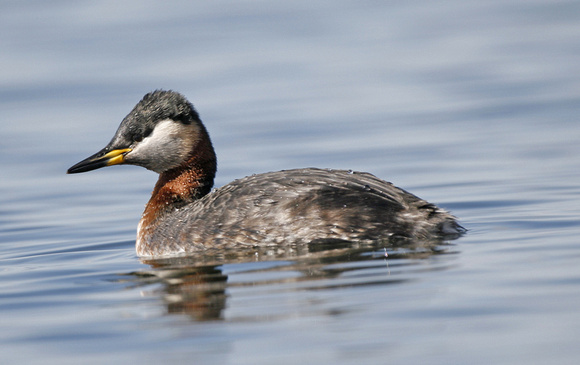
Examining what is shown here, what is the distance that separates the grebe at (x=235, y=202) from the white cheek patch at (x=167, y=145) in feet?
0.03

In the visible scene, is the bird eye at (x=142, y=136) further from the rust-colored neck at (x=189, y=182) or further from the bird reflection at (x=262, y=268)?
the bird reflection at (x=262, y=268)

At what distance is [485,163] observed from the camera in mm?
14375

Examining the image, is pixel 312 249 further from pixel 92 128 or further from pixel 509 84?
pixel 509 84

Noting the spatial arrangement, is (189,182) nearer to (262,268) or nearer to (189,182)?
(189,182)

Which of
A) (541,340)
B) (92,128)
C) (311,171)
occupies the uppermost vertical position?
(92,128)

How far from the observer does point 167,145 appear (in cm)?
1131

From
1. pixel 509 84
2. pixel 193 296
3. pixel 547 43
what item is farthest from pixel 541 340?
pixel 547 43

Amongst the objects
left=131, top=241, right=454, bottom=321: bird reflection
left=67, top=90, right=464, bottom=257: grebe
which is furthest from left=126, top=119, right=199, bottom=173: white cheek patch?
left=131, top=241, right=454, bottom=321: bird reflection

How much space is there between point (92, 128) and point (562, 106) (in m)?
7.14

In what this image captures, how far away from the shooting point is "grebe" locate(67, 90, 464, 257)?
32.7 ft

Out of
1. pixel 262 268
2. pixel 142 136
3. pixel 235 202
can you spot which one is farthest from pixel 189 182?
pixel 262 268

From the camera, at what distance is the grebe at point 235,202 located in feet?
32.7

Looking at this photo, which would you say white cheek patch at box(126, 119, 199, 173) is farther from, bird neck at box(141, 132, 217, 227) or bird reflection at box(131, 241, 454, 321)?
bird reflection at box(131, 241, 454, 321)

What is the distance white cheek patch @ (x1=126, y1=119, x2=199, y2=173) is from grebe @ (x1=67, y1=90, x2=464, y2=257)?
0.03 ft
